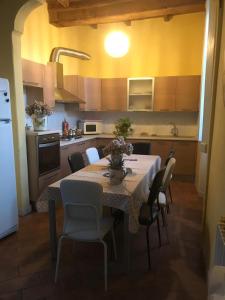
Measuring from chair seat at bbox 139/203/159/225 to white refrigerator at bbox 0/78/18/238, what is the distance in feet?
4.96

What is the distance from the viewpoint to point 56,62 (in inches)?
170

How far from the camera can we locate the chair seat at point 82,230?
1.94 meters

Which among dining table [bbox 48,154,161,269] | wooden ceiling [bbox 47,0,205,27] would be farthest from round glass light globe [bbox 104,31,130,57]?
dining table [bbox 48,154,161,269]

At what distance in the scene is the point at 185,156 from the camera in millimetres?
4875

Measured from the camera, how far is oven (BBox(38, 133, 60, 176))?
3422 millimetres

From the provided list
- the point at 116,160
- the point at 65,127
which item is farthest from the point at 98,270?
the point at 65,127

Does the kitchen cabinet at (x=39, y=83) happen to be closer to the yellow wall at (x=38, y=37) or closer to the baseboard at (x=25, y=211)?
the yellow wall at (x=38, y=37)

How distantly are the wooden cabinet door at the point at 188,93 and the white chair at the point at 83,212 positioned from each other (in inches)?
143

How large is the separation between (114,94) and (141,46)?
3.99 feet

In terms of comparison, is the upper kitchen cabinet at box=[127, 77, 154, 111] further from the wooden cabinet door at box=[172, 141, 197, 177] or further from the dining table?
the dining table

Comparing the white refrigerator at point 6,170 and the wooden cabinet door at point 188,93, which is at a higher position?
the wooden cabinet door at point 188,93

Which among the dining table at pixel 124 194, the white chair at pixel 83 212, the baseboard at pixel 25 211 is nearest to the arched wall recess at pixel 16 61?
the baseboard at pixel 25 211

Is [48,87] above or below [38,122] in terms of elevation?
above

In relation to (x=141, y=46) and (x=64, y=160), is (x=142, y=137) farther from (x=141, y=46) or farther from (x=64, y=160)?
(x=141, y=46)
